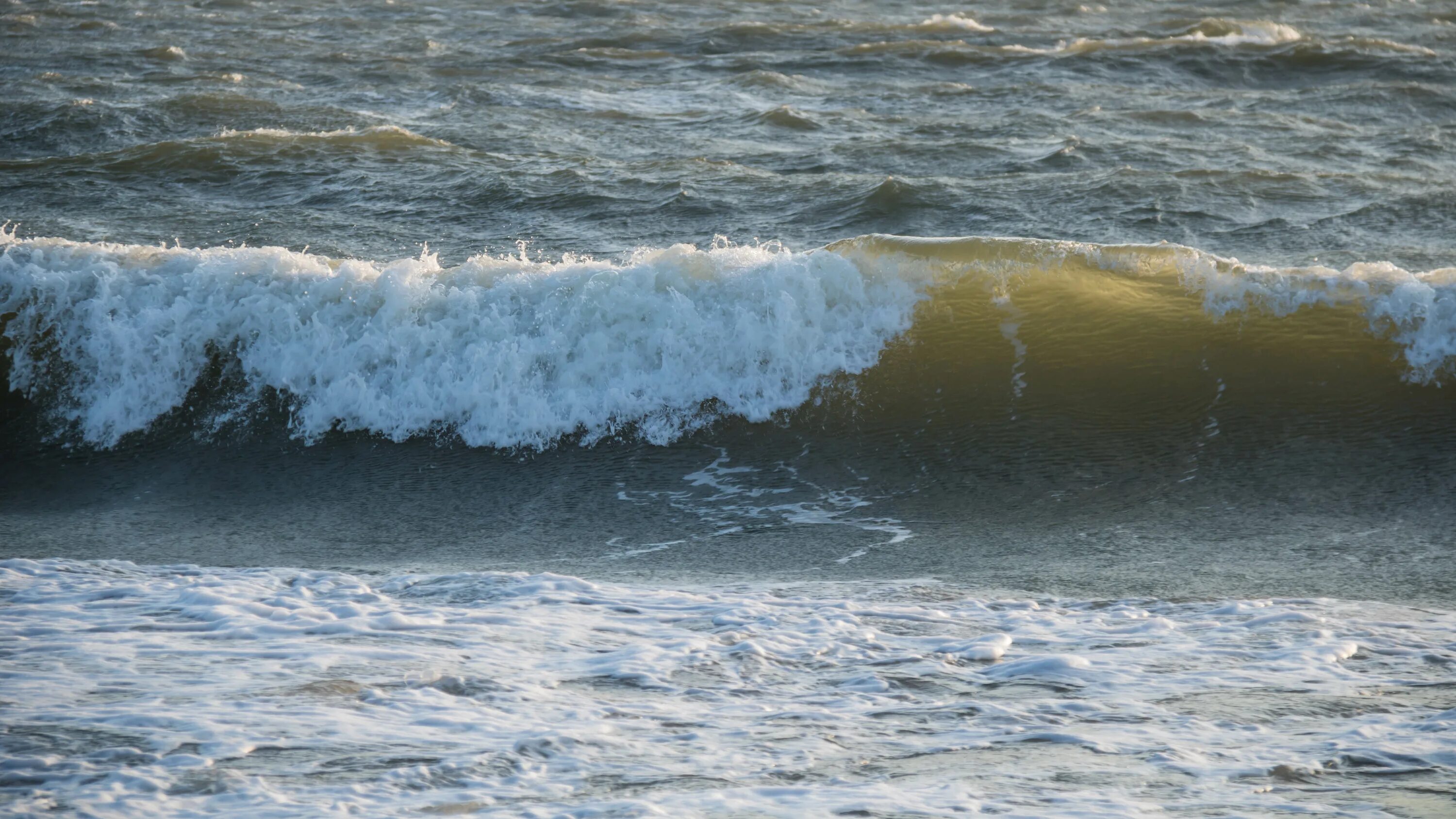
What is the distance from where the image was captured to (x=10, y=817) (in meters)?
3.31

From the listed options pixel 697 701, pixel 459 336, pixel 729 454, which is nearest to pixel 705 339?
pixel 729 454

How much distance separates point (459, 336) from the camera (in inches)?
318

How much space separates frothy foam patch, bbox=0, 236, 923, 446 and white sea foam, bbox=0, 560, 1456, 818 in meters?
2.43

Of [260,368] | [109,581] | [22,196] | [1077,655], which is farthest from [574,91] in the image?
[1077,655]

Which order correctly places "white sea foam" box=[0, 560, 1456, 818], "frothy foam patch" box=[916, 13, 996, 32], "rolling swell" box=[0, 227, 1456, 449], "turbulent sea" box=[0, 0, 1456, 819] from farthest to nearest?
"frothy foam patch" box=[916, 13, 996, 32] < "rolling swell" box=[0, 227, 1456, 449] < "turbulent sea" box=[0, 0, 1456, 819] < "white sea foam" box=[0, 560, 1456, 818]

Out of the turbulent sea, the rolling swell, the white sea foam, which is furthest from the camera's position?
the rolling swell

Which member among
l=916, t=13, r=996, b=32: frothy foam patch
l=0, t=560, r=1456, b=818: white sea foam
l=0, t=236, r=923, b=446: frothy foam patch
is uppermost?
l=916, t=13, r=996, b=32: frothy foam patch

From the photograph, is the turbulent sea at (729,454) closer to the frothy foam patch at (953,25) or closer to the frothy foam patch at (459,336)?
the frothy foam patch at (459,336)

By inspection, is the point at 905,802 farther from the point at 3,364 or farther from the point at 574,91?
the point at 574,91

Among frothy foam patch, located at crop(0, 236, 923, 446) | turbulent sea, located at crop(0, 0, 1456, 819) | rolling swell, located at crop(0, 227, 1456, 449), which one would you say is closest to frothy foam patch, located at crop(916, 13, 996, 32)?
turbulent sea, located at crop(0, 0, 1456, 819)

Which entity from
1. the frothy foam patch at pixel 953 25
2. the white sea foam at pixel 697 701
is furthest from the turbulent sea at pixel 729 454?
the frothy foam patch at pixel 953 25

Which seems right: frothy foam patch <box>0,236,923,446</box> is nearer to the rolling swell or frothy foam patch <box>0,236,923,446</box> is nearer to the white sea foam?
the rolling swell

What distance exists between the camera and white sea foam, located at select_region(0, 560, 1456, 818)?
352 centimetres

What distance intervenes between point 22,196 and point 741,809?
35.9 feet
